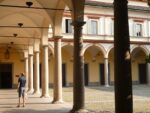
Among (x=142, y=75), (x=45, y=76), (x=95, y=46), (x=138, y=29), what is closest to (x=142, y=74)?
(x=142, y=75)

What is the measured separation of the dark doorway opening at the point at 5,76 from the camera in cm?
3428

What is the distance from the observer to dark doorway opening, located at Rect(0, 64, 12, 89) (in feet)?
112

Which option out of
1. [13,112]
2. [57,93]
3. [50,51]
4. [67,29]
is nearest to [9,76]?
[50,51]

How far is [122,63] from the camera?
4816 millimetres

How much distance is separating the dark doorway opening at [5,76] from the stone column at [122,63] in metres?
30.6

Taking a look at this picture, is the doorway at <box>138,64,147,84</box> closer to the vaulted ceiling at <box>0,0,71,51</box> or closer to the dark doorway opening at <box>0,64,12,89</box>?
the dark doorway opening at <box>0,64,12,89</box>

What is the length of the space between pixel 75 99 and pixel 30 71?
14681 mm

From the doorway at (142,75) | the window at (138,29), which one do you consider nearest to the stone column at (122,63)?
the window at (138,29)

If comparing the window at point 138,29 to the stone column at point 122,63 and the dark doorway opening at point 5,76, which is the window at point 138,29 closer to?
the dark doorway opening at point 5,76

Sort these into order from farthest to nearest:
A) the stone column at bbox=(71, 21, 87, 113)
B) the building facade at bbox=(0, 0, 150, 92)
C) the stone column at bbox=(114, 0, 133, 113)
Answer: the building facade at bbox=(0, 0, 150, 92) → the stone column at bbox=(71, 21, 87, 113) → the stone column at bbox=(114, 0, 133, 113)

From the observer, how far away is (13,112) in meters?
11.2

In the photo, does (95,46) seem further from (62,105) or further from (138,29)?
(62,105)

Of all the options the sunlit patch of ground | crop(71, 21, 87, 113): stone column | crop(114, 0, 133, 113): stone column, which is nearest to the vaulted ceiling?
crop(71, 21, 87, 113): stone column

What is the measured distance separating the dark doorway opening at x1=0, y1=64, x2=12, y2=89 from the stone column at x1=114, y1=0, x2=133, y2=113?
30594 millimetres
